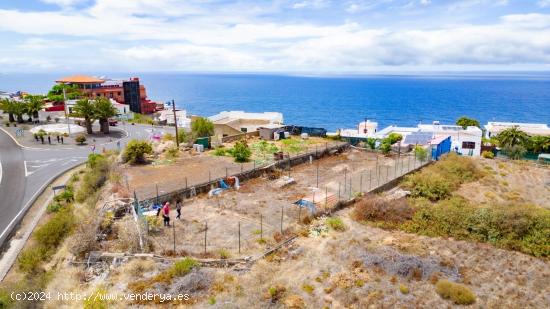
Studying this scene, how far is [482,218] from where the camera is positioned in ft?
70.8

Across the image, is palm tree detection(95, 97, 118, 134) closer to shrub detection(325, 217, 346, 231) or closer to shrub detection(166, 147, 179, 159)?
shrub detection(166, 147, 179, 159)

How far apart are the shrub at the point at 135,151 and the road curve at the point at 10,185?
846 centimetres

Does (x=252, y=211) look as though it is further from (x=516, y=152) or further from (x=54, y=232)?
(x=516, y=152)

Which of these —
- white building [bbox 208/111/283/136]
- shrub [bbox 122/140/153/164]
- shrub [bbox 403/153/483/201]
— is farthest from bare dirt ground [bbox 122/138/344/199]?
white building [bbox 208/111/283/136]

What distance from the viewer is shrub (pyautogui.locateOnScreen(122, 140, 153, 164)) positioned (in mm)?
34406

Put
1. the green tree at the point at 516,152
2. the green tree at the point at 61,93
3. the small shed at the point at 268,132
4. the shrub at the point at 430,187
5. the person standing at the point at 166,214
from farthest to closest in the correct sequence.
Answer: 1. the green tree at the point at 61,93
2. the small shed at the point at 268,132
3. the green tree at the point at 516,152
4. the shrub at the point at 430,187
5. the person standing at the point at 166,214

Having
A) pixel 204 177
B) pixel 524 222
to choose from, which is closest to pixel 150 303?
pixel 204 177

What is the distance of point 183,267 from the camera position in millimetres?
16688

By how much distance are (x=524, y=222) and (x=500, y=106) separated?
601ft

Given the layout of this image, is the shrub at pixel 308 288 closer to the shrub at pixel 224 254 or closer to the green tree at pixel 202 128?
the shrub at pixel 224 254

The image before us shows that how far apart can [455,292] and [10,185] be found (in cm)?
3428

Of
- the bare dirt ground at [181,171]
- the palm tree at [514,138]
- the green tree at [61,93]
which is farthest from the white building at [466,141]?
the green tree at [61,93]

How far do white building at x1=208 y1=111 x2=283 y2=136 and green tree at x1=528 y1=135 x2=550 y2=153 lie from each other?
3373 centimetres

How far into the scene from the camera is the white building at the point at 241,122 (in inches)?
2067
